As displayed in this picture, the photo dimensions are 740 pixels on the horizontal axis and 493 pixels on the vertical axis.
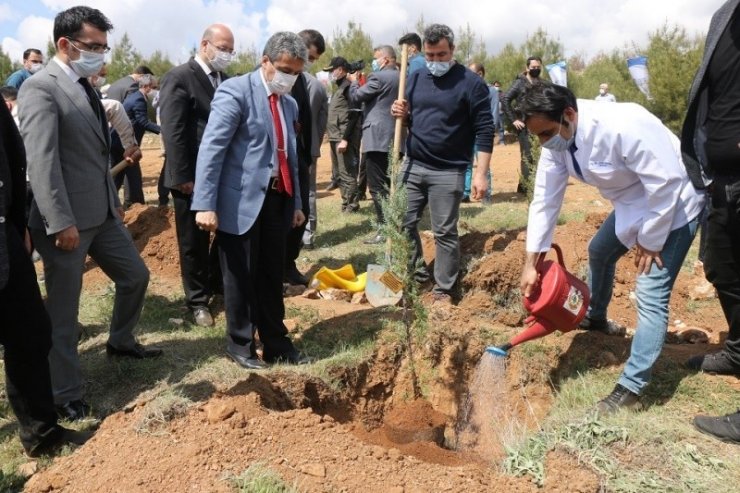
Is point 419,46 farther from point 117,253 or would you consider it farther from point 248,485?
A: point 248,485

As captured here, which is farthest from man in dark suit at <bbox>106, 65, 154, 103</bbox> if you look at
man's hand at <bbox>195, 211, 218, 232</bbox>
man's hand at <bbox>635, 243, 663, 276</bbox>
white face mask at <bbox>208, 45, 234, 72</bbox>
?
man's hand at <bbox>635, 243, 663, 276</bbox>

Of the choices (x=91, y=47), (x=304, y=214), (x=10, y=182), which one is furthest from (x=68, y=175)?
(x=304, y=214)

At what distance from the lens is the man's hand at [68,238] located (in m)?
3.44

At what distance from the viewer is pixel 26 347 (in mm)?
3033

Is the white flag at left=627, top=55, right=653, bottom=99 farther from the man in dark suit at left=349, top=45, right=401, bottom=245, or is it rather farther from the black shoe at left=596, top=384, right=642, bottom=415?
the black shoe at left=596, top=384, right=642, bottom=415

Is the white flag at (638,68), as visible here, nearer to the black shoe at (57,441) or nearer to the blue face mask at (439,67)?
the blue face mask at (439,67)

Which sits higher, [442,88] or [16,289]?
[442,88]

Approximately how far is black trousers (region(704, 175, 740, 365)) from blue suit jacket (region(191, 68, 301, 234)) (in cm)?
244

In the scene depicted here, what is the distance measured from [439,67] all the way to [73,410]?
11.9ft

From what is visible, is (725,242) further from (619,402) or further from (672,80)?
(672,80)

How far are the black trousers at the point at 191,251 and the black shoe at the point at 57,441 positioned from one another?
1857 millimetres

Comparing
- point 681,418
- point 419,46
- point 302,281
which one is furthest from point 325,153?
point 681,418

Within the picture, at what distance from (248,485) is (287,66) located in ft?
7.67

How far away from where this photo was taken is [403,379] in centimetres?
441
